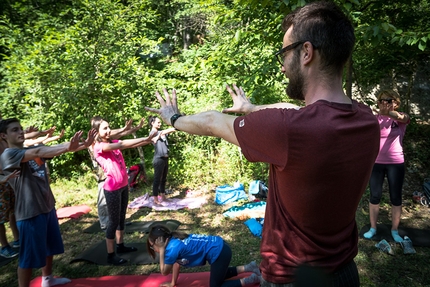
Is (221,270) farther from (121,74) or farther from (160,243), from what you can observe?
(121,74)

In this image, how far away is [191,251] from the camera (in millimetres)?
3152

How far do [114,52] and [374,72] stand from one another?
6.22m

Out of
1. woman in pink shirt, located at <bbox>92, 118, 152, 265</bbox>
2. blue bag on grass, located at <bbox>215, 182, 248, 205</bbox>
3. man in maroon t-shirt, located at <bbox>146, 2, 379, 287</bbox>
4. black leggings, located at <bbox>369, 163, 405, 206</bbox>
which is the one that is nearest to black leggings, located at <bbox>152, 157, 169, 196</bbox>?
blue bag on grass, located at <bbox>215, 182, 248, 205</bbox>

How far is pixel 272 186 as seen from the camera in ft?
3.98

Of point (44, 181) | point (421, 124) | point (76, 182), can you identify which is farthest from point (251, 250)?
point (421, 124)

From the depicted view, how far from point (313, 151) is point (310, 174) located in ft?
0.28

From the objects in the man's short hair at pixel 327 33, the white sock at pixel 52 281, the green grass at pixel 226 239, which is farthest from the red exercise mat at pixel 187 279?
the man's short hair at pixel 327 33

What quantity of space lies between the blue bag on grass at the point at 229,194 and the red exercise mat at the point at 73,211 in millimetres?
2725

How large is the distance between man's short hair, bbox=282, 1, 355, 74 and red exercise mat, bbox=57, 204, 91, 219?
6041mm

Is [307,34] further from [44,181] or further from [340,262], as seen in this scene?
[44,181]

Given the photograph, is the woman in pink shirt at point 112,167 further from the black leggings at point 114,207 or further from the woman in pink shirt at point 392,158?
the woman in pink shirt at point 392,158

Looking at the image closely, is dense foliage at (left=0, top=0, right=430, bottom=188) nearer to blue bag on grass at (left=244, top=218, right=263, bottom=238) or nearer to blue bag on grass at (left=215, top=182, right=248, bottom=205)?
blue bag on grass at (left=215, top=182, right=248, bottom=205)

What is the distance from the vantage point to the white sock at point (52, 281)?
136 inches

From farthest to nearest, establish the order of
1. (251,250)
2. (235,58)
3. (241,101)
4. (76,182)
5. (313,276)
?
1. (76,182)
2. (235,58)
3. (251,250)
4. (241,101)
5. (313,276)
